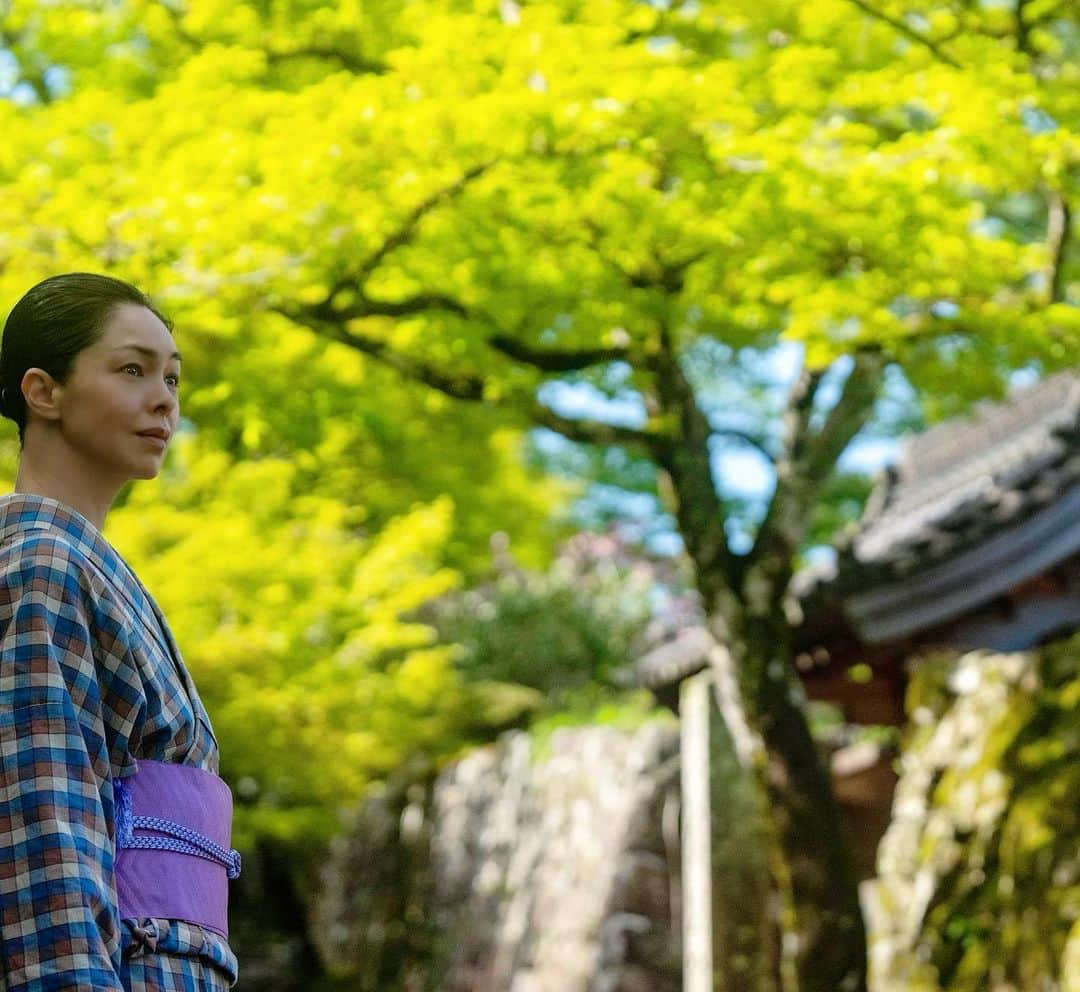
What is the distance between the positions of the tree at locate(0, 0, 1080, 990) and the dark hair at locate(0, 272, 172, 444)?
3896 millimetres

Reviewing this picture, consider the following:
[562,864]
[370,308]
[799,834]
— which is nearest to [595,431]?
[370,308]

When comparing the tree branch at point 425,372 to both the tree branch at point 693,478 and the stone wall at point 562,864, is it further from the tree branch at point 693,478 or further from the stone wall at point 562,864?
the stone wall at point 562,864

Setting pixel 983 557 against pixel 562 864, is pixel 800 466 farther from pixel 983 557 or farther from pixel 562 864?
pixel 562 864

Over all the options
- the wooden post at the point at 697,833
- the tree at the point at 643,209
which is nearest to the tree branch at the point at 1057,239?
the tree at the point at 643,209

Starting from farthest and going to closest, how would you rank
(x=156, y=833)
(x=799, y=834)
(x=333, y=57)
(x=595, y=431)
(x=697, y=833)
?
(x=697, y=833) < (x=333, y=57) < (x=595, y=431) < (x=799, y=834) < (x=156, y=833)

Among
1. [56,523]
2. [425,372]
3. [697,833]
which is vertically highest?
[425,372]

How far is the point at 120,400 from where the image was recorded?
6.47ft

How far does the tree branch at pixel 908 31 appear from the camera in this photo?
652cm

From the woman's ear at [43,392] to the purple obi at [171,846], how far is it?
0.47 metres

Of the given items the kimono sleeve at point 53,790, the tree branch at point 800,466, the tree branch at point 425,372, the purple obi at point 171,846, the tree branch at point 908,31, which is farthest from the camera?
the tree branch at point 800,466

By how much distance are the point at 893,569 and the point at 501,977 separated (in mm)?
7976

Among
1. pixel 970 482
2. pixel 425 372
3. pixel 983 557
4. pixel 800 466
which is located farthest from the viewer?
pixel 970 482

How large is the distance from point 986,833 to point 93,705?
6.45 m

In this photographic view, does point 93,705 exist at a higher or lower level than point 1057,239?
lower
